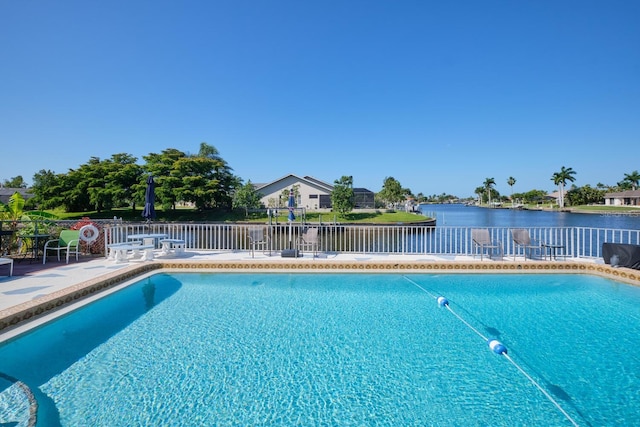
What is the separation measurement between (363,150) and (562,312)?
29.9 metres

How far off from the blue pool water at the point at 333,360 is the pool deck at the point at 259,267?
0.89 meters

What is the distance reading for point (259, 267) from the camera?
25.3 ft

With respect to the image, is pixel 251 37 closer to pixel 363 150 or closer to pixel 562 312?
pixel 562 312

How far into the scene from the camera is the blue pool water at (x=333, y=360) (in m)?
2.65

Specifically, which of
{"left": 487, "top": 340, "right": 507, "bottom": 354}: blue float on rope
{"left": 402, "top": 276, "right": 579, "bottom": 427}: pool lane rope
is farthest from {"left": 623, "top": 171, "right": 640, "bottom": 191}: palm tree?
{"left": 487, "top": 340, "right": 507, "bottom": 354}: blue float on rope

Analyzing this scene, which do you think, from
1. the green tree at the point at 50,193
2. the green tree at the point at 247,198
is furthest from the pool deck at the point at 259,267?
the green tree at the point at 50,193

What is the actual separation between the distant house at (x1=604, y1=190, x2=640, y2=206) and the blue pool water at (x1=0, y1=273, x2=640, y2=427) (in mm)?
80892

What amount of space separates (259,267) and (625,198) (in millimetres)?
86495

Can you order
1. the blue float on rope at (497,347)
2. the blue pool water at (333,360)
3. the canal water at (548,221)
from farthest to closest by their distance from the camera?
1. the canal water at (548,221)
2. the blue float on rope at (497,347)
3. the blue pool water at (333,360)

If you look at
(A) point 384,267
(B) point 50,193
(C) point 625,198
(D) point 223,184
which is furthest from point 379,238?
(C) point 625,198

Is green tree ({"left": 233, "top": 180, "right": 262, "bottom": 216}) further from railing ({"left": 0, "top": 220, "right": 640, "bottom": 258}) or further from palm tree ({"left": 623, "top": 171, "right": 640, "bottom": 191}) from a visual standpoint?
palm tree ({"left": 623, "top": 171, "right": 640, "bottom": 191})

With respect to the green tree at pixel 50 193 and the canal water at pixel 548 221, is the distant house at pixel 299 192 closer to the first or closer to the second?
the canal water at pixel 548 221

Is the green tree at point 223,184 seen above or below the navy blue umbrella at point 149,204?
above

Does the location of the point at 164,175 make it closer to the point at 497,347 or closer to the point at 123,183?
the point at 123,183
